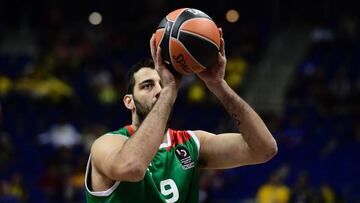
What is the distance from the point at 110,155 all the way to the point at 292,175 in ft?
31.0

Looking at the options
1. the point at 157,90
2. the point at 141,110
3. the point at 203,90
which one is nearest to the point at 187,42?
the point at 157,90

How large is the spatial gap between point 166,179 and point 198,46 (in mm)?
876

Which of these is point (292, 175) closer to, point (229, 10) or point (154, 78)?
point (229, 10)

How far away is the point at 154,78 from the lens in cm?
455

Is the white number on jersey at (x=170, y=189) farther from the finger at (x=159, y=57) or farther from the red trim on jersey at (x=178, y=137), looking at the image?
the finger at (x=159, y=57)

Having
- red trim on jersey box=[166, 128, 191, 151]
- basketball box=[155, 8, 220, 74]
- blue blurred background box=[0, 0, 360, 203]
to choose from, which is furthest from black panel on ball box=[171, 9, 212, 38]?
blue blurred background box=[0, 0, 360, 203]

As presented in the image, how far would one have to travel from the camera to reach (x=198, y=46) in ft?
13.5

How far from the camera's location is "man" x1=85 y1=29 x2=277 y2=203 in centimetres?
398

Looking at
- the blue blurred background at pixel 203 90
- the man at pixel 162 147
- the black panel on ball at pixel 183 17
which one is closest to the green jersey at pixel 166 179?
the man at pixel 162 147

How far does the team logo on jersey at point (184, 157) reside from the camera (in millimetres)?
4652

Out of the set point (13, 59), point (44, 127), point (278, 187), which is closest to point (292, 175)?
point (278, 187)

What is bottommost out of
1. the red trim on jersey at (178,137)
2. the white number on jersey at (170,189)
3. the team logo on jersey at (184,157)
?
the white number on jersey at (170,189)

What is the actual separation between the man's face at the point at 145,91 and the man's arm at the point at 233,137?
0.29 m

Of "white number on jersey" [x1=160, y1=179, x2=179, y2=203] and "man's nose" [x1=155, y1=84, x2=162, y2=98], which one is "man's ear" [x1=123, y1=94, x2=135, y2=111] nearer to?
"man's nose" [x1=155, y1=84, x2=162, y2=98]
